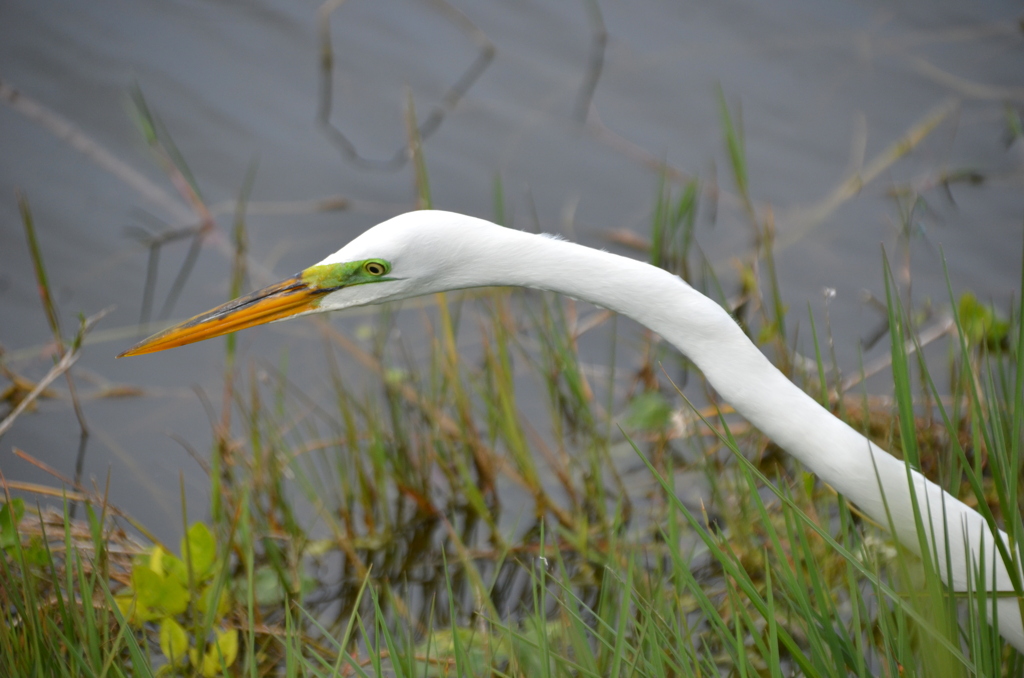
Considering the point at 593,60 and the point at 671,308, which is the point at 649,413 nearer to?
the point at 671,308

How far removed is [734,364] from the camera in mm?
1416

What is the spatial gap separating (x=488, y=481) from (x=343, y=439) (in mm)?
517

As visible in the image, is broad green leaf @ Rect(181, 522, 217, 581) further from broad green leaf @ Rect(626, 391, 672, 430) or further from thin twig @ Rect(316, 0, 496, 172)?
thin twig @ Rect(316, 0, 496, 172)

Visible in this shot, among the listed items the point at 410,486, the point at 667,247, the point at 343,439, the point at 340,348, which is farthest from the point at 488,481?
the point at 667,247

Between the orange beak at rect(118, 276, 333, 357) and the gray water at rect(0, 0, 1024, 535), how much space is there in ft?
4.51

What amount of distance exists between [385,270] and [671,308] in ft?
1.66

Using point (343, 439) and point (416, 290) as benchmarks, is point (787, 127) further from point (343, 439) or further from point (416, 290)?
point (416, 290)

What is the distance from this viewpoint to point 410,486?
2564 millimetres

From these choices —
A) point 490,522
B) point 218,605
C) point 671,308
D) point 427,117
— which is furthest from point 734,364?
point 427,117

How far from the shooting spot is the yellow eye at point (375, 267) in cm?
145

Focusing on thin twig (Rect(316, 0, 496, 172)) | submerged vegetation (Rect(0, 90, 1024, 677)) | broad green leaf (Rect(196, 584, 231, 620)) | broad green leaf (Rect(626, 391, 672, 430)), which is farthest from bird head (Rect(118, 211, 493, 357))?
thin twig (Rect(316, 0, 496, 172))

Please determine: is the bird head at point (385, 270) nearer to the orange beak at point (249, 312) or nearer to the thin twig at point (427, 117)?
the orange beak at point (249, 312)

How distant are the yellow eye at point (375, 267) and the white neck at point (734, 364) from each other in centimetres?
17

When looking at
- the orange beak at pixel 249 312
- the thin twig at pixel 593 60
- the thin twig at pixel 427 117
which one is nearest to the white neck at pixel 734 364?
the orange beak at pixel 249 312
